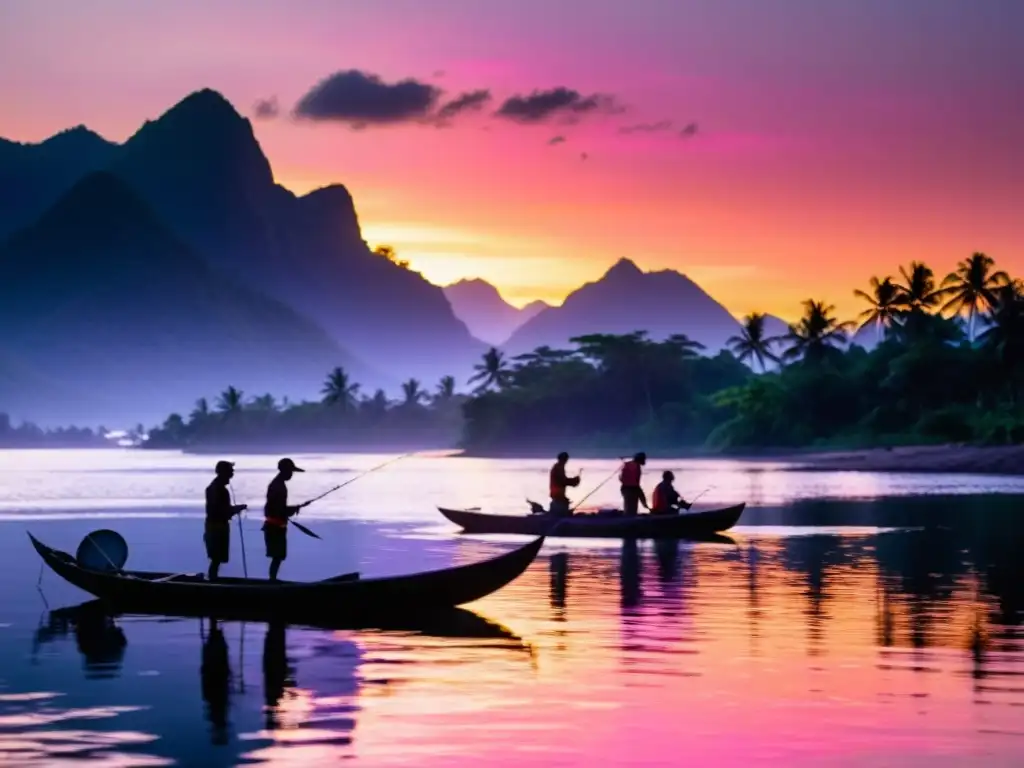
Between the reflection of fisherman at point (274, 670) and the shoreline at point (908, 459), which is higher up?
the shoreline at point (908, 459)

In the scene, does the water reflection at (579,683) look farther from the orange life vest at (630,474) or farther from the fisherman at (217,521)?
the orange life vest at (630,474)

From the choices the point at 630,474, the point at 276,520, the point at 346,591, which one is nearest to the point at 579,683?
the point at 346,591

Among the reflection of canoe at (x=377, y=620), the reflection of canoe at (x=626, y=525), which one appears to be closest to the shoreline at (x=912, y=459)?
the reflection of canoe at (x=626, y=525)

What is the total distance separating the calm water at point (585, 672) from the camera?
14922 millimetres

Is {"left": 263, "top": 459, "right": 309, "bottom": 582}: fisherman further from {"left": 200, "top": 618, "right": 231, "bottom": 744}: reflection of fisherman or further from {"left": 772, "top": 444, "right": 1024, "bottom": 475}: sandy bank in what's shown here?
{"left": 772, "top": 444, "right": 1024, "bottom": 475}: sandy bank

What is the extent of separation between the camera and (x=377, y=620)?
958 inches

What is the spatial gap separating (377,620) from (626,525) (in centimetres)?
1871

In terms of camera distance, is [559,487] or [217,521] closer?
[217,521]

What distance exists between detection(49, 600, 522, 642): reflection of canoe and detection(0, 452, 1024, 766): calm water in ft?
0.49

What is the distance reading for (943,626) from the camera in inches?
925

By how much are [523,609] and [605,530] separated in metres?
17.1

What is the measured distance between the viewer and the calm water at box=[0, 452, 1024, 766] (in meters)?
14.9

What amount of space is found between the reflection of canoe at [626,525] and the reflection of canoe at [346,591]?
55.7 feet

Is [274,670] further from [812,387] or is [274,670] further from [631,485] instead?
[812,387]
